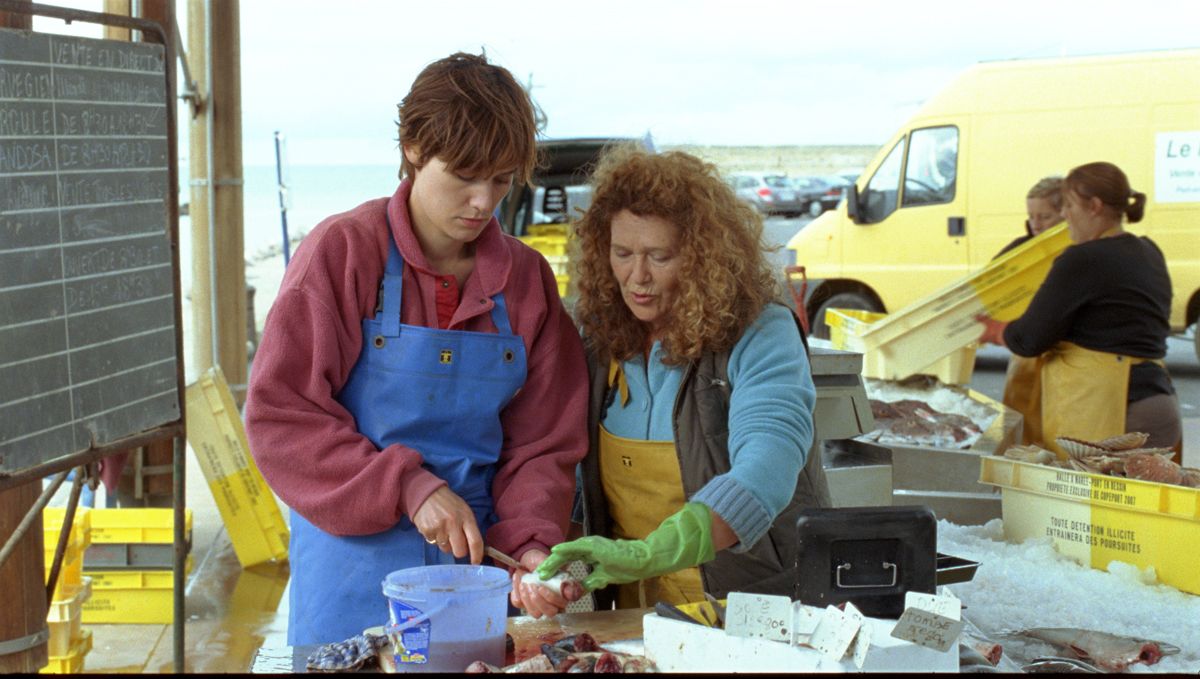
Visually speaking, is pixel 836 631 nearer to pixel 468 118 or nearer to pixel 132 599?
pixel 468 118

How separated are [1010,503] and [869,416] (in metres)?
0.91

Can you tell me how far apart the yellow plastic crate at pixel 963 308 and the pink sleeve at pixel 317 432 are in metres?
4.35

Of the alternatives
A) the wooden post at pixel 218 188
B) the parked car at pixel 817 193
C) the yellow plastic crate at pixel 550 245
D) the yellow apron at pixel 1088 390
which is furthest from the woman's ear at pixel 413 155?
the parked car at pixel 817 193

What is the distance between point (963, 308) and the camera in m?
6.25

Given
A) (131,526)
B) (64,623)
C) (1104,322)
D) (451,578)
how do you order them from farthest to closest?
(1104,322) < (131,526) < (64,623) < (451,578)

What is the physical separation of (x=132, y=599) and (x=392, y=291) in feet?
10.4

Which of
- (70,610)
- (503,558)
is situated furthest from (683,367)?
(70,610)

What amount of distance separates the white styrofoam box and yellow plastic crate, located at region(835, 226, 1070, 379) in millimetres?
4465

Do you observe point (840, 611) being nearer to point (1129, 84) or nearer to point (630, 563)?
point (630, 563)

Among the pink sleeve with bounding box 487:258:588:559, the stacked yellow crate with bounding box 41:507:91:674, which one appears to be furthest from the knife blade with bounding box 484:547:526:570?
the stacked yellow crate with bounding box 41:507:91:674

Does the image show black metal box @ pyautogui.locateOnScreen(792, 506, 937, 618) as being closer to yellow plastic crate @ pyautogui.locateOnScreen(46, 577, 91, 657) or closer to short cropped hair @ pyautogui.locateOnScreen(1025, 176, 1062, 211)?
yellow plastic crate @ pyautogui.locateOnScreen(46, 577, 91, 657)

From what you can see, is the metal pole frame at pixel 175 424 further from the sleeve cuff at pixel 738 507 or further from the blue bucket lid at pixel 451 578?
the sleeve cuff at pixel 738 507

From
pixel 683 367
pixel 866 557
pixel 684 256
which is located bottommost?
pixel 866 557

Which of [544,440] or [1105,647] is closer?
[544,440]
